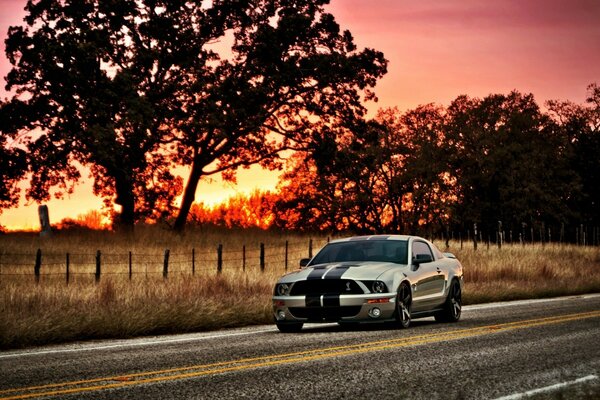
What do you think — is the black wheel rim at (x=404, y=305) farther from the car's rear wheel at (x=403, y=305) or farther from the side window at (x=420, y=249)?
the side window at (x=420, y=249)

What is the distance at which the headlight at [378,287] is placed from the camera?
1389cm

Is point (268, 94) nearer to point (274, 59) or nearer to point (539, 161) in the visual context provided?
point (274, 59)

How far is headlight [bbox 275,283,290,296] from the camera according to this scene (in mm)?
14261

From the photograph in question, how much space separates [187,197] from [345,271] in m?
33.1

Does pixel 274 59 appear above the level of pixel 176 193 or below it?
above

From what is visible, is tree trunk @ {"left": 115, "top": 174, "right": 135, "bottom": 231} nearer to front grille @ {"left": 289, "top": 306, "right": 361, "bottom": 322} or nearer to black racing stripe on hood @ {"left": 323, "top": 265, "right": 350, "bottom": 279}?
black racing stripe on hood @ {"left": 323, "top": 265, "right": 350, "bottom": 279}

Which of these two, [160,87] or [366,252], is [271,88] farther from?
[366,252]

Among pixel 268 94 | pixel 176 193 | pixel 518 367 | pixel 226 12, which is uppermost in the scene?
pixel 226 12

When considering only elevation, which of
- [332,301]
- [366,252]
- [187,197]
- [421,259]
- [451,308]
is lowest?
[451,308]

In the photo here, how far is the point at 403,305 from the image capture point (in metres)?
14.3

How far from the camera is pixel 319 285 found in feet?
46.0

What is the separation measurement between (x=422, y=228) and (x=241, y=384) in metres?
63.5

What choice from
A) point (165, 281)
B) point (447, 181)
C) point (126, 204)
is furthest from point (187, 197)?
point (447, 181)

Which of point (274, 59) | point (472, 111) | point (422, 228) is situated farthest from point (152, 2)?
point (472, 111)
